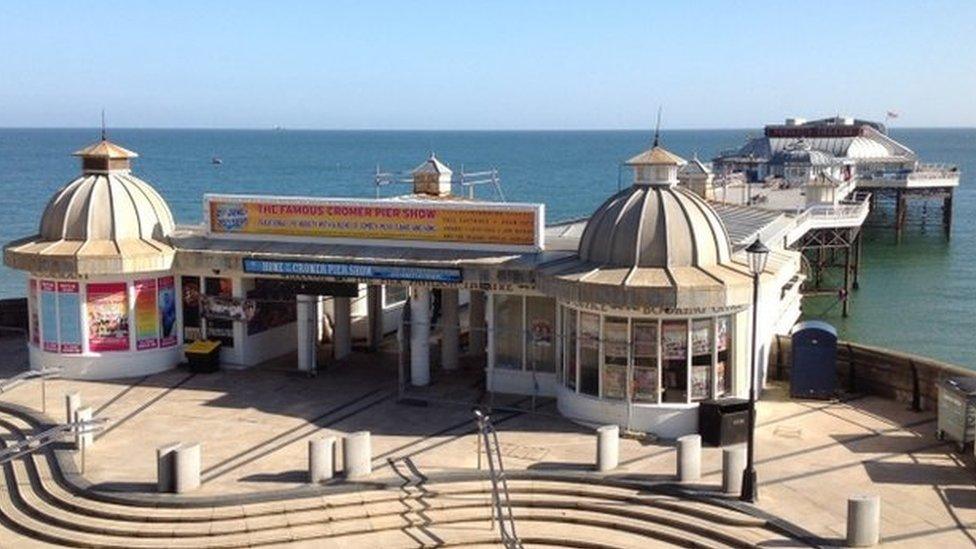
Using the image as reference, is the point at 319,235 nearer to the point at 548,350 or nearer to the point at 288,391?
the point at 288,391

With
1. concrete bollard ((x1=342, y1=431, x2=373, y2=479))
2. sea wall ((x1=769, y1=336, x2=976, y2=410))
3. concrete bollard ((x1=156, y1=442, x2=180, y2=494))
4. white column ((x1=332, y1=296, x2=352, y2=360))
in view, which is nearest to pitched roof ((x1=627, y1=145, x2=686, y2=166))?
sea wall ((x1=769, y1=336, x2=976, y2=410))

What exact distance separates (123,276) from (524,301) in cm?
951

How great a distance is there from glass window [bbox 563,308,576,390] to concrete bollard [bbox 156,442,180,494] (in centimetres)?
811

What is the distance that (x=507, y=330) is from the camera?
2366cm

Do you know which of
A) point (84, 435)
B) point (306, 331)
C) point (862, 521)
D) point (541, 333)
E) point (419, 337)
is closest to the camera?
point (862, 521)

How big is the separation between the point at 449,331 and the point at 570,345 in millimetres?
4623

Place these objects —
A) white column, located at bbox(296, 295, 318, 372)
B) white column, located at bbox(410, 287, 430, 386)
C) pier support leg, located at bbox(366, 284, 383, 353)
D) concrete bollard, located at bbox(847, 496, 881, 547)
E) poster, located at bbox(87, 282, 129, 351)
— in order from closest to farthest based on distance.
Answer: concrete bollard, located at bbox(847, 496, 881, 547) → white column, located at bbox(410, 287, 430, 386) → poster, located at bbox(87, 282, 129, 351) → white column, located at bbox(296, 295, 318, 372) → pier support leg, located at bbox(366, 284, 383, 353)

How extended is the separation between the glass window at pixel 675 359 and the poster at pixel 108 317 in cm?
1285

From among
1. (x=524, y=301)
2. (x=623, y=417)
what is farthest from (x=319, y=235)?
(x=623, y=417)

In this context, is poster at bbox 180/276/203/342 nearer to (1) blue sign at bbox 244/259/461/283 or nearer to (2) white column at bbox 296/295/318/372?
(1) blue sign at bbox 244/259/461/283

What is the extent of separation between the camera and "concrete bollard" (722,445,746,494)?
56.3 feet

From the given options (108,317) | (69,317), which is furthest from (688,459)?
(69,317)

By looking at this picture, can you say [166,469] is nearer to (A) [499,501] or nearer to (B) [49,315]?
(A) [499,501]

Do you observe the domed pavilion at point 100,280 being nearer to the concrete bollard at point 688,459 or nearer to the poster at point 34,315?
the poster at point 34,315
